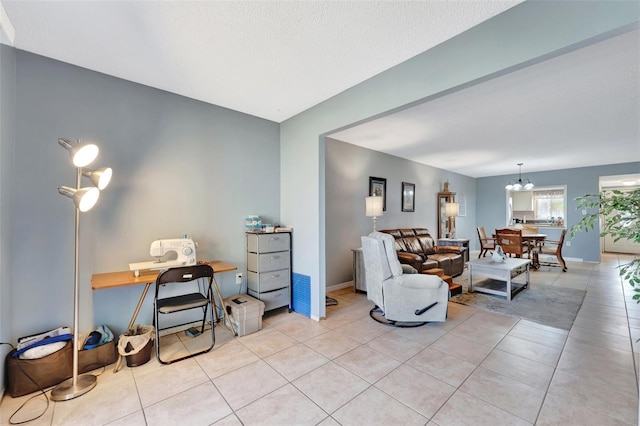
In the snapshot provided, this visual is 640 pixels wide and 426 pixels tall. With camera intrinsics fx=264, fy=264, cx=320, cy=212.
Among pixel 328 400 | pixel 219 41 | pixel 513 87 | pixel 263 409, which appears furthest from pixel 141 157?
pixel 513 87

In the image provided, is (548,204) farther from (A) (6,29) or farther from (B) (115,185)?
(A) (6,29)

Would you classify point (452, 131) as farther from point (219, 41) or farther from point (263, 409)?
point (263, 409)

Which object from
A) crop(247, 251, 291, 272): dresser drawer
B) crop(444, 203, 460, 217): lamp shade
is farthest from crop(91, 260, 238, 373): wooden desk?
crop(444, 203, 460, 217): lamp shade

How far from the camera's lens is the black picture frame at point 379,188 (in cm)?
506

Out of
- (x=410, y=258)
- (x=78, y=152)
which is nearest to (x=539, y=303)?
(x=410, y=258)

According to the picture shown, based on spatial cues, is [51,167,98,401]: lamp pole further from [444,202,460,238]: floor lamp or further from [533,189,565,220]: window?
→ [533,189,565,220]: window

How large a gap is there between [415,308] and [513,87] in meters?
2.51

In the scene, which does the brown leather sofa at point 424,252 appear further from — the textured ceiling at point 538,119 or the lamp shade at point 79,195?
the lamp shade at point 79,195

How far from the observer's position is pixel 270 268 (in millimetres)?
3133

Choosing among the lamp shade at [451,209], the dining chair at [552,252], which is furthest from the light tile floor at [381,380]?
the lamp shade at [451,209]

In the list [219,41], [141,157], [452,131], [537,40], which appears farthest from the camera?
[452,131]

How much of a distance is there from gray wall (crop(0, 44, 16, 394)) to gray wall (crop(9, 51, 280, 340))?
0.18ft

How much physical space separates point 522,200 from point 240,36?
388 inches

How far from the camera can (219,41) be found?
199cm
